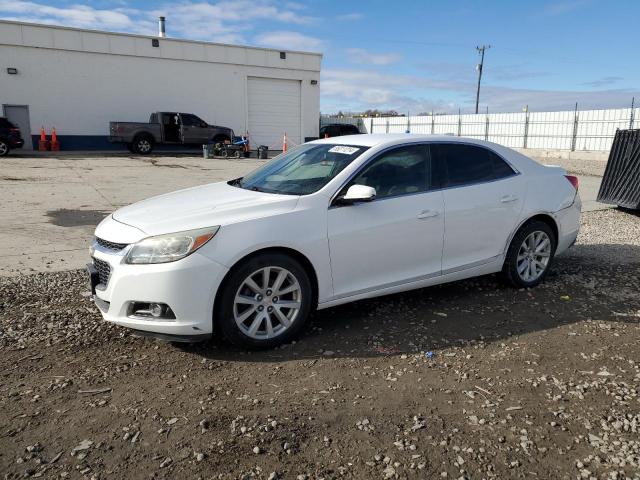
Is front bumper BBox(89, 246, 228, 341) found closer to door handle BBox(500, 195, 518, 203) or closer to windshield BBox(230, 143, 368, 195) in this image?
windshield BBox(230, 143, 368, 195)

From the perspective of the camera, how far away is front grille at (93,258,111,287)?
148 inches

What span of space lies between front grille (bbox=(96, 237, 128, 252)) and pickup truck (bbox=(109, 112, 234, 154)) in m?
21.2

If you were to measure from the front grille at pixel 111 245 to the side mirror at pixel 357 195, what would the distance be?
5.43ft

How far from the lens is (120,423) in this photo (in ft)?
9.73

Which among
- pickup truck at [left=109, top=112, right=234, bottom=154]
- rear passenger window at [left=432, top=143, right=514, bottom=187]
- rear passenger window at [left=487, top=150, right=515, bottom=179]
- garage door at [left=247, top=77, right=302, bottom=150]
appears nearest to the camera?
rear passenger window at [left=432, top=143, right=514, bottom=187]

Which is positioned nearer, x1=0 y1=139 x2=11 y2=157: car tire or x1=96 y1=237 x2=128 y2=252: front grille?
x1=96 y1=237 x2=128 y2=252: front grille

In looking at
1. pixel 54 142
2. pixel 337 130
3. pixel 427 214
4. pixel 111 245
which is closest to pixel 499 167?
pixel 427 214

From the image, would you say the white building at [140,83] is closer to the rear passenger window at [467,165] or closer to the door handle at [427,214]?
the rear passenger window at [467,165]

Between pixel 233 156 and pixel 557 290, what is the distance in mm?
20643

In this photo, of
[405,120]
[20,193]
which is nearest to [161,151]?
[20,193]

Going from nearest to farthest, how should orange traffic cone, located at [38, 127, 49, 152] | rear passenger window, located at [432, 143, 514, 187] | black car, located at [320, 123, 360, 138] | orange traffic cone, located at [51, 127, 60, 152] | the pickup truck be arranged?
rear passenger window, located at [432, 143, 514, 187], the pickup truck, orange traffic cone, located at [38, 127, 49, 152], orange traffic cone, located at [51, 127, 60, 152], black car, located at [320, 123, 360, 138]

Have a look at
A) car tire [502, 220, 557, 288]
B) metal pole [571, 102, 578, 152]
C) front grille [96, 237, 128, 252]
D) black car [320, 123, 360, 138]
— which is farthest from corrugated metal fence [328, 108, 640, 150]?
front grille [96, 237, 128, 252]

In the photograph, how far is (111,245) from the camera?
3.81 m

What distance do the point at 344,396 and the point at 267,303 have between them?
0.94m
